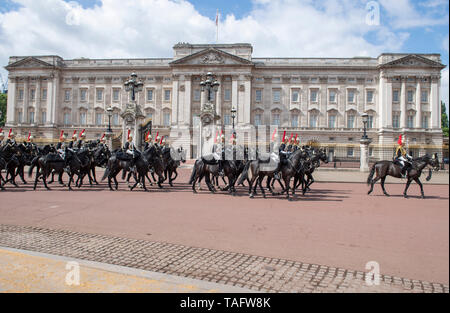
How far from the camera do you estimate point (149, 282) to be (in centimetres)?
361

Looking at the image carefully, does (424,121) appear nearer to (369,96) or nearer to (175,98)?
(369,96)

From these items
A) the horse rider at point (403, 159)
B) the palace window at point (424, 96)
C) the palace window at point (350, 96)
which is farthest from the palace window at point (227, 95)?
the horse rider at point (403, 159)

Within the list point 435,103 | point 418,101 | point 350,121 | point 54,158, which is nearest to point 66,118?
point 54,158

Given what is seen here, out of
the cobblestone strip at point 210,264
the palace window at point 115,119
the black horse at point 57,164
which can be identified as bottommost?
the cobblestone strip at point 210,264

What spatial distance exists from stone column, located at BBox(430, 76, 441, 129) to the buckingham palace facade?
0.49ft

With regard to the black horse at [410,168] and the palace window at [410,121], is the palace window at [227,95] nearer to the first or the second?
the palace window at [410,121]

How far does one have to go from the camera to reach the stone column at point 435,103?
5359 cm

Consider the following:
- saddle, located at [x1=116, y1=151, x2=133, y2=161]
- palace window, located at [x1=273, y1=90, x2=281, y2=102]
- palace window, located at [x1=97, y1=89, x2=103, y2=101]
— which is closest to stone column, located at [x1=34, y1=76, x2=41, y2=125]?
palace window, located at [x1=97, y1=89, x2=103, y2=101]

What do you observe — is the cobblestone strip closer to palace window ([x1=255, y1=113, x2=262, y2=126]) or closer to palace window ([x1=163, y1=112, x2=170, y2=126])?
palace window ([x1=255, y1=113, x2=262, y2=126])

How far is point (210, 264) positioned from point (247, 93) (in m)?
52.8

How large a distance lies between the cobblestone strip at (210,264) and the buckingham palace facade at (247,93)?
50270 mm

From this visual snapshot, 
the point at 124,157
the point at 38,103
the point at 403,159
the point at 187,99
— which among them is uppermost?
the point at 187,99

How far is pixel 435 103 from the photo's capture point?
53.9 m
